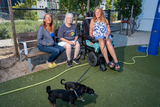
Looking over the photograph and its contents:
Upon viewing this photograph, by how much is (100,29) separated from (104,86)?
1641 mm

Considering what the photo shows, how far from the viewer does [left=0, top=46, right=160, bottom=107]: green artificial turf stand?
229 cm

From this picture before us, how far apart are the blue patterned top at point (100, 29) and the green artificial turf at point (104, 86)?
0.90m

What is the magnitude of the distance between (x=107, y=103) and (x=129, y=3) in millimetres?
6881

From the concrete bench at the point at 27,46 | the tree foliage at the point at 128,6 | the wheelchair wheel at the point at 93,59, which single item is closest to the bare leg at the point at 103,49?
the wheelchair wheel at the point at 93,59

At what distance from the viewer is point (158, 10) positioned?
4160 millimetres

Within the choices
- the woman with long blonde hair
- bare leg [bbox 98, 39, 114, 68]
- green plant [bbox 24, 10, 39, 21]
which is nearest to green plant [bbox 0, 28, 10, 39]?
green plant [bbox 24, 10, 39, 21]

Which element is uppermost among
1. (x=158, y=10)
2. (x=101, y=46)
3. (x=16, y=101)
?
(x=158, y=10)

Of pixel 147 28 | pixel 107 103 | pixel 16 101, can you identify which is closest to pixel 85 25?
pixel 107 103

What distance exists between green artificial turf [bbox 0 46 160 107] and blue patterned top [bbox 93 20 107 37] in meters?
0.90

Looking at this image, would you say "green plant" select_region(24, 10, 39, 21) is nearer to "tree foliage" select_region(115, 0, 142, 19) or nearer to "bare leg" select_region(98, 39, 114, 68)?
"tree foliage" select_region(115, 0, 142, 19)

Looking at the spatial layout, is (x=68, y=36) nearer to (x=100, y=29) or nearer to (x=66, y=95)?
(x=100, y=29)

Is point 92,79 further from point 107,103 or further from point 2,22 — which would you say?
point 2,22

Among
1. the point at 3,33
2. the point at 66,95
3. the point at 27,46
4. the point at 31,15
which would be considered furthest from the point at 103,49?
the point at 31,15

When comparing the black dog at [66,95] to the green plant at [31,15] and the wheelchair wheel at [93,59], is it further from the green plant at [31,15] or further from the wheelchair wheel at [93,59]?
the green plant at [31,15]
